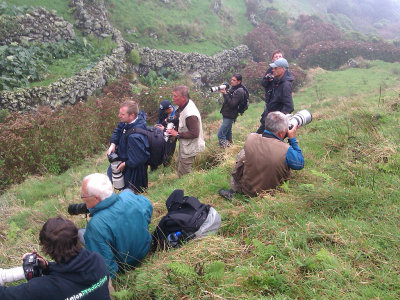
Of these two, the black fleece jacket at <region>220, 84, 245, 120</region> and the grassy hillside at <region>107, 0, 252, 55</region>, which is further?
the grassy hillside at <region>107, 0, 252, 55</region>

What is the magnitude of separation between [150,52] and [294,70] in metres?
9.46

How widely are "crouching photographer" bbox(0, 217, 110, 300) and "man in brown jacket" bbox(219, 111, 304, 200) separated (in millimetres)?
2136

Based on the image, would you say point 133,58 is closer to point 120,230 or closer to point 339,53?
point 120,230

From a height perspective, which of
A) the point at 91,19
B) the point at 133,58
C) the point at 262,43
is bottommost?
the point at 133,58

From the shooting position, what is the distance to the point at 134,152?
4.38 meters

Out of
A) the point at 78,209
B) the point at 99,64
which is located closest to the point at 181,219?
the point at 78,209

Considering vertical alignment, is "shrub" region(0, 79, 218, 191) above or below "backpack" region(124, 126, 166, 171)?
below

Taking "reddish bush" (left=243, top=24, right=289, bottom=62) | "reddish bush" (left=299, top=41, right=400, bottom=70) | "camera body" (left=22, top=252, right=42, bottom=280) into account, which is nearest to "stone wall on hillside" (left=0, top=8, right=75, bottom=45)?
"camera body" (left=22, top=252, right=42, bottom=280)

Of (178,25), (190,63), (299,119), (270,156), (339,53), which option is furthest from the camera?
(339,53)

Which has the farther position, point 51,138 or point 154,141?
point 51,138

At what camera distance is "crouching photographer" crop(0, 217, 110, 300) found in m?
2.00

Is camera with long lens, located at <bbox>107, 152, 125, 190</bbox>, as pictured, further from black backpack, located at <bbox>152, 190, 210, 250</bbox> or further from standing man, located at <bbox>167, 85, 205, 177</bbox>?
black backpack, located at <bbox>152, 190, 210, 250</bbox>

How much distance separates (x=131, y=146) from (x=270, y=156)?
6.79 feet

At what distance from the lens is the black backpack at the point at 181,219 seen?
124 inches
